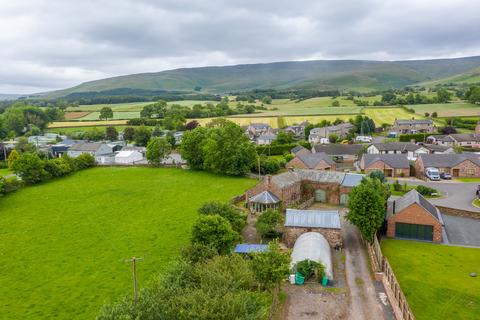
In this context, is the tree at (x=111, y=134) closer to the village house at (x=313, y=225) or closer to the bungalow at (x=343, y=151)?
the bungalow at (x=343, y=151)

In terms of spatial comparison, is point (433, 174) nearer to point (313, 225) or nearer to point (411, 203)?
point (411, 203)

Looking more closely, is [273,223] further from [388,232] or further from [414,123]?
[414,123]

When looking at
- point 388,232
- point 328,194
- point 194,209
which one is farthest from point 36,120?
point 388,232

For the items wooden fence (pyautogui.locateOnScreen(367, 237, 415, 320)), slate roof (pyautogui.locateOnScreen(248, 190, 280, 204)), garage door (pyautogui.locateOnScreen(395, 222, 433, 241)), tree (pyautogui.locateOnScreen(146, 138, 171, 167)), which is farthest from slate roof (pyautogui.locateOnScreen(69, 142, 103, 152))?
wooden fence (pyautogui.locateOnScreen(367, 237, 415, 320))

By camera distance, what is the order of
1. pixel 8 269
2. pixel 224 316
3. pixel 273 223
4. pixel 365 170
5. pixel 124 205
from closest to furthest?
pixel 224 316 < pixel 8 269 < pixel 273 223 < pixel 124 205 < pixel 365 170

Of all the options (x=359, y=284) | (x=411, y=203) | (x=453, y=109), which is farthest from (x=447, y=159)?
(x=453, y=109)

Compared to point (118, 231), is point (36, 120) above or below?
above

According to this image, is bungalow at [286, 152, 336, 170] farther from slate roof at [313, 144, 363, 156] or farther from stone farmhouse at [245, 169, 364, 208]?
stone farmhouse at [245, 169, 364, 208]

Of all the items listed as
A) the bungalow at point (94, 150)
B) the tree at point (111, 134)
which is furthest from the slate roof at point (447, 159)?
the tree at point (111, 134)
